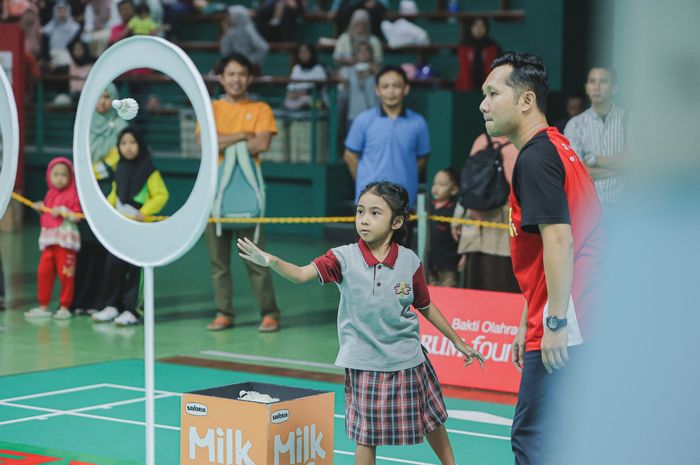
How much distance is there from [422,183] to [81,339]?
9114mm

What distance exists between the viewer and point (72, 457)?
659cm

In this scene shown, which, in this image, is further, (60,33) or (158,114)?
(60,33)

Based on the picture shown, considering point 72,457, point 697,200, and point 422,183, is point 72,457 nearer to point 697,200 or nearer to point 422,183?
point 697,200

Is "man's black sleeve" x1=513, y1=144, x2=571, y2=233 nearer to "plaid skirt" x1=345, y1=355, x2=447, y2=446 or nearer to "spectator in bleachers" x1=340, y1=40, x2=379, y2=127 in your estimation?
"plaid skirt" x1=345, y1=355, x2=447, y2=446

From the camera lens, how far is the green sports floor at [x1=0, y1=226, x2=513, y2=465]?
7.13 m

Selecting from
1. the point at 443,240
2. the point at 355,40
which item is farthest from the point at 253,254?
the point at 355,40

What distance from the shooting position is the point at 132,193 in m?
11.6

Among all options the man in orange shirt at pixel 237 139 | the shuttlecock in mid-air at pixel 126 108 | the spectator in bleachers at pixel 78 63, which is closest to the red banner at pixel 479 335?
the man in orange shirt at pixel 237 139

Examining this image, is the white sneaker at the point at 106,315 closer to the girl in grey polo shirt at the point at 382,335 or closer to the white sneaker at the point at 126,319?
the white sneaker at the point at 126,319

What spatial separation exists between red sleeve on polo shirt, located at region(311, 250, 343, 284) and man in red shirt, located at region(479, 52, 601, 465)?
1166 mm

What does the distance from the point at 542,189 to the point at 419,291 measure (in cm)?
154

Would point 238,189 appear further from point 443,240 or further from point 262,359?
point 443,240

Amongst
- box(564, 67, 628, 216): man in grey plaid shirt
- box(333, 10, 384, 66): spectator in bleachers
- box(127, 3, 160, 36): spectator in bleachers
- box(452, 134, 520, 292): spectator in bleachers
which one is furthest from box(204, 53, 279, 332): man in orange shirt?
box(127, 3, 160, 36): spectator in bleachers

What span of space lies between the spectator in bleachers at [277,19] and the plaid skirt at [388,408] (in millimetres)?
17670
